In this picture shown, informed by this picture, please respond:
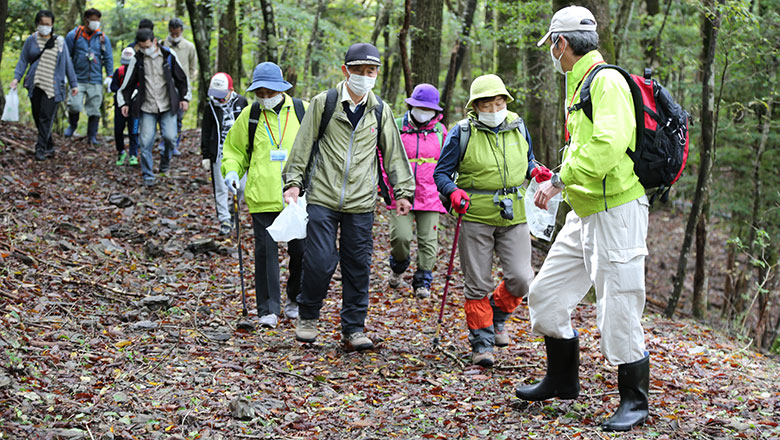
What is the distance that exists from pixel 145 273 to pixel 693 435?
631cm

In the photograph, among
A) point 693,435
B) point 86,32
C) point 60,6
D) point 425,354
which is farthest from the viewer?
point 60,6

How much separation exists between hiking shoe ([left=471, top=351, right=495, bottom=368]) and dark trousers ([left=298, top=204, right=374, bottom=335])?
1.05m

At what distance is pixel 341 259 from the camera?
595 centimetres

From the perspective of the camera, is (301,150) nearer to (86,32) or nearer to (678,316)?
(678,316)

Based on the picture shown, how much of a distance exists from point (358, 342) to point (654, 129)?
10.2 ft

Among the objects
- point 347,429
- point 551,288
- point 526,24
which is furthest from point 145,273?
point 526,24

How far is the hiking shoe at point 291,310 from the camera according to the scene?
706 centimetres

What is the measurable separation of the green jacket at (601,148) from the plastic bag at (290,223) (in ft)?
7.67

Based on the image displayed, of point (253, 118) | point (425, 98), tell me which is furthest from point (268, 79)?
point (425, 98)

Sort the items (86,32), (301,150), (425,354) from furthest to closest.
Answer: (86,32)
(425,354)
(301,150)

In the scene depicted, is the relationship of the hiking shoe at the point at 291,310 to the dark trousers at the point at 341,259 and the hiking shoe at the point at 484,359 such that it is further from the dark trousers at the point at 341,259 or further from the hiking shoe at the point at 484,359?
the hiking shoe at the point at 484,359

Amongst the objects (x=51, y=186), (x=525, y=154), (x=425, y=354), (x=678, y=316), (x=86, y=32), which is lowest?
(x=678, y=316)

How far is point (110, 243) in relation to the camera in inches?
353

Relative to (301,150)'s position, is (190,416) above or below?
below
